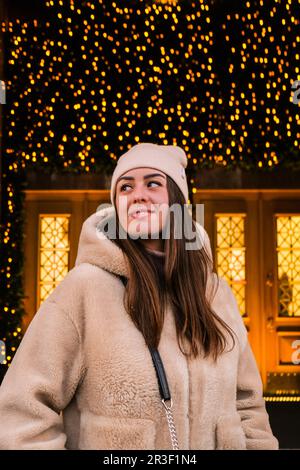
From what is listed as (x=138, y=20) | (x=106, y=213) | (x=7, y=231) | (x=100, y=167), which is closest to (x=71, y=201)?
(x=100, y=167)

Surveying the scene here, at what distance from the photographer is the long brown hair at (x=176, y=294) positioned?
1322 millimetres

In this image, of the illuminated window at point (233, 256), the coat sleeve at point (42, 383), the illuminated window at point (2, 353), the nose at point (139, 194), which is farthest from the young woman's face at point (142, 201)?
the illuminated window at point (233, 256)

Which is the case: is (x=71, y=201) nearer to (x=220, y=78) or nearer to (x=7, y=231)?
(x=7, y=231)

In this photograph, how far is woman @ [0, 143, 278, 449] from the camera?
1203 millimetres

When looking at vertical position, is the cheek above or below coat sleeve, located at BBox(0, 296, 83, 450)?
above

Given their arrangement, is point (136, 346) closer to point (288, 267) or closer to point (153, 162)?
point (153, 162)

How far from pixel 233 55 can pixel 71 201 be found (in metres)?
2.39

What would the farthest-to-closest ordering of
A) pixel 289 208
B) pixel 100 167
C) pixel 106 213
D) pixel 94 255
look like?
pixel 289 208 < pixel 100 167 < pixel 106 213 < pixel 94 255

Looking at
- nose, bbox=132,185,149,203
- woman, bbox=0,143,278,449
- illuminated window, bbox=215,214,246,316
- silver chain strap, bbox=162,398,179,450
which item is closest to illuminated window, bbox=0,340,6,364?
illuminated window, bbox=215,214,246,316

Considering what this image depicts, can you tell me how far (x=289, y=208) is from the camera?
19.9 feet

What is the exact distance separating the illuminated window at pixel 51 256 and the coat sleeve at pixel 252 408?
460 centimetres

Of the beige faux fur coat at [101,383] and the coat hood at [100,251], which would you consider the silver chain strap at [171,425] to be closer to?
the beige faux fur coat at [101,383]

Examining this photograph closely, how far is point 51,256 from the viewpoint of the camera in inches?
237

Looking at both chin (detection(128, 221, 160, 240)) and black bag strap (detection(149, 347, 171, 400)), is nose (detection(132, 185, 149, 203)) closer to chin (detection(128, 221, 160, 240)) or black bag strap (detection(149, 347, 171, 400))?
chin (detection(128, 221, 160, 240))
